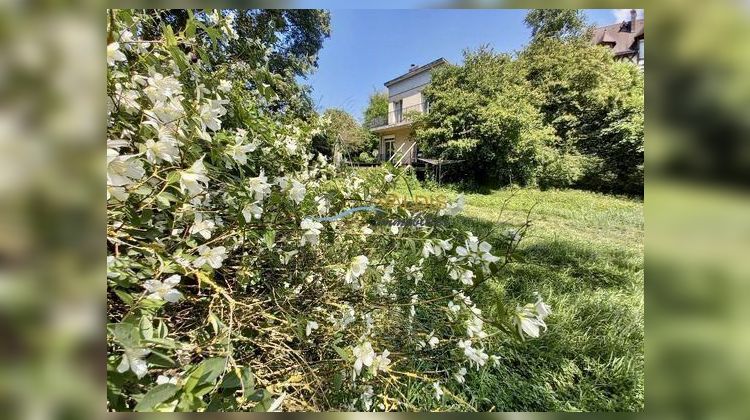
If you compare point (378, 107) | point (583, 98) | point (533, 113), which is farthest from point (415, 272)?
point (378, 107)

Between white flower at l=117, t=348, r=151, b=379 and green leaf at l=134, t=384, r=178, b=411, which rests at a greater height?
white flower at l=117, t=348, r=151, b=379

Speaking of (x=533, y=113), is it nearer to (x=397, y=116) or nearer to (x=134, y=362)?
(x=397, y=116)

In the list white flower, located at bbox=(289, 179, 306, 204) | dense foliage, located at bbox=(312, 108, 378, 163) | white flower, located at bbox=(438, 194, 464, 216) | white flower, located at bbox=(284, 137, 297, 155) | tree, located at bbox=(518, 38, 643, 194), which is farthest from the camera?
tree, located at bbox=(518, 38, 643, 194)

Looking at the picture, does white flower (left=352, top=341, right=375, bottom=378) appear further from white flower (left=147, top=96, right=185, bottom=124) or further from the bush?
the bush

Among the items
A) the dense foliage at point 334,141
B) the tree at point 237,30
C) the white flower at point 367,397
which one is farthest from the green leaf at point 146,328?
the dense foliage at point 334,141

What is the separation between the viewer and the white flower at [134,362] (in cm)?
39

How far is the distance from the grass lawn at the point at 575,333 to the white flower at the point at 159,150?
26.6 inches

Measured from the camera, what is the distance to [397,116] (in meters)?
11.6

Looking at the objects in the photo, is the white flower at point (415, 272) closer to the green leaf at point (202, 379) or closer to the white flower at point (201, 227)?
the white flower at point (201, 227)

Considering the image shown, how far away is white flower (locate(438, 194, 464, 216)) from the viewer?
111 centimetres

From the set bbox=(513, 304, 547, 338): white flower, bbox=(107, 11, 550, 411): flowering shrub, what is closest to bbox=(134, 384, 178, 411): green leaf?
bbox=(107, 11, 550, 411): flowering shrub
